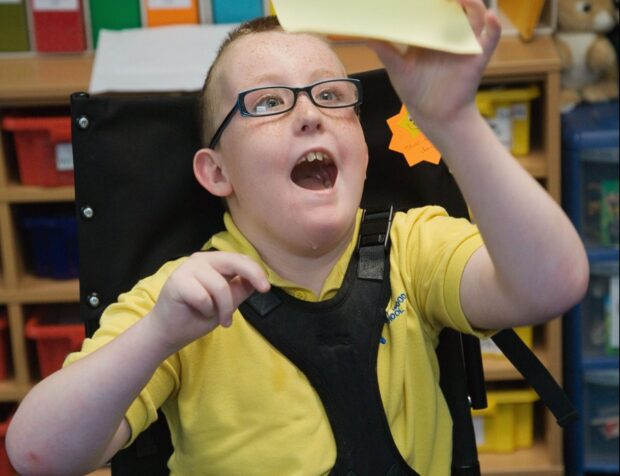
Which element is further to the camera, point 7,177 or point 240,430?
point 7,177

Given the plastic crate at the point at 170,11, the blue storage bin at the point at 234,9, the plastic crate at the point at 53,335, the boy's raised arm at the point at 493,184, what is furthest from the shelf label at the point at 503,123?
the boy's raised arm at the point at 493,184

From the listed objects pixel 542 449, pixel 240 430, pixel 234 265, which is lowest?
pixel 542 449

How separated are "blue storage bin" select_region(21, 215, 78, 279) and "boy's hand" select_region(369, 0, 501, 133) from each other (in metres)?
1.62

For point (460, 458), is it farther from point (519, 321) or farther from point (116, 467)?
point (116, 467)

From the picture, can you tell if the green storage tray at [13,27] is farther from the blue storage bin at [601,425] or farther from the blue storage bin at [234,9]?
the blue storage bin at [601,425]

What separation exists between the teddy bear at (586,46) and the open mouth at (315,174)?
139 centimetres

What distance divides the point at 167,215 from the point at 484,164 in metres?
0.66

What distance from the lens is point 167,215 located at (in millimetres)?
1526

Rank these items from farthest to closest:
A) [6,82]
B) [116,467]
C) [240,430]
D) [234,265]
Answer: [6,82]
[116,467]
[240,430]
[234,265]

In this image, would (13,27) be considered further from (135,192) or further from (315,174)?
(315,174)

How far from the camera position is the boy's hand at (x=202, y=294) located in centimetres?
105

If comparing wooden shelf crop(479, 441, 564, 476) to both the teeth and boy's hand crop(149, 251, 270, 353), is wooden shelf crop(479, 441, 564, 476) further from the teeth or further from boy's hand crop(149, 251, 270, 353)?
boy's hand crop(149, 251, 270, 353)

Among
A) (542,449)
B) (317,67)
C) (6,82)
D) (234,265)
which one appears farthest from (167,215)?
(542,449)

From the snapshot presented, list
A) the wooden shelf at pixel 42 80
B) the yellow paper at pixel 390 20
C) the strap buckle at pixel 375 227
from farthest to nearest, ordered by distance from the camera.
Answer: the wooden shelf at pixel 42 80
the strap buckle at pixel 375 227
the yellow paper at pixel 390 20
